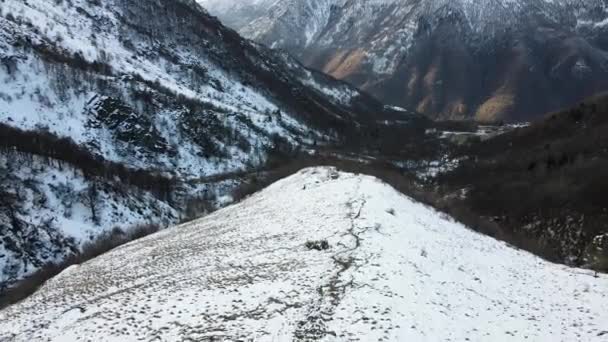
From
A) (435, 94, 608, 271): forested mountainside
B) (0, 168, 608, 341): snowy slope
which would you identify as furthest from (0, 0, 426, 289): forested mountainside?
(435, 94, 608, 271): forested mountainside

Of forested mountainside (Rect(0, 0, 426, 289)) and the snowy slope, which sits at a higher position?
forested mountainside (Rect(0, 0, 426, 289))

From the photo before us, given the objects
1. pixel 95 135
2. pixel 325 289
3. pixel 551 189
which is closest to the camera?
pixel 325 289

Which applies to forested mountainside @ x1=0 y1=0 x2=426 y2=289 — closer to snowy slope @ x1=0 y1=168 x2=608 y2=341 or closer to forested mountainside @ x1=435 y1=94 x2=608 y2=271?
snowy slope @ x1=0 y1=168 x2=608 y2=341


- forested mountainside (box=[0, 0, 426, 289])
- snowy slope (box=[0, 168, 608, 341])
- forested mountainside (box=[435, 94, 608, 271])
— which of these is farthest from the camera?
forested mountainside (box=[0, 0, 426, 289])

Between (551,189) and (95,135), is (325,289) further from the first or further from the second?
(95,135)

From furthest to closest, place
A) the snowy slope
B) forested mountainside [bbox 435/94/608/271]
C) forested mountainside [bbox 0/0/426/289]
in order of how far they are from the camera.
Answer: forested mountainside [bbox 0/0/426/289], forested mountainside [bbox 435/94/608/271], the snowy slope

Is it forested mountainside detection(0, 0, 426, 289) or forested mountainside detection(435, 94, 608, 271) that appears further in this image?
forested mountainside detection(0, 0, 426, 289)

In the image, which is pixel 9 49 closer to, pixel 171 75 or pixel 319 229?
pixel 171 75

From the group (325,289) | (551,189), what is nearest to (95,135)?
(551,189)

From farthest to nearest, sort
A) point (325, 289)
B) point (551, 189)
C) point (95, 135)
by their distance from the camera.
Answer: point (95, 135) < point (551, 189) < point (325, 289)
